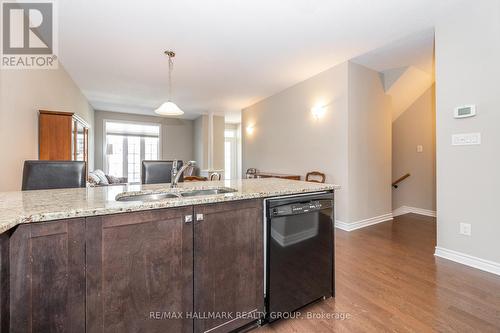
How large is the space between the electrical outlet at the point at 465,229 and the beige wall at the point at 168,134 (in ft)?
25.0

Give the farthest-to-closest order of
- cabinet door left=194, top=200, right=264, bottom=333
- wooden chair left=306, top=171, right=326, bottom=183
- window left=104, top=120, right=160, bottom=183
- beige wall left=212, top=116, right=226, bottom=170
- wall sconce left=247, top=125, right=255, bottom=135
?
beige wall left=212, top=116, right=226, bottom=170 → window left=104, top=120, right=160, bottom=183 → wall sconce left=247, top=125, right=255, bottom=135 → wooden chair left=306, top=171, right=326, bottom=183 → cabinet door left=194, top=200, right=264, bottom=333

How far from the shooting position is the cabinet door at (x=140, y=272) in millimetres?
1045

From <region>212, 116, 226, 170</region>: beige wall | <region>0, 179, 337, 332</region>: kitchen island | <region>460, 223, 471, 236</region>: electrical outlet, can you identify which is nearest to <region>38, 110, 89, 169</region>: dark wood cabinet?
<region>0, 179, 337, 332</region>: kitchen island

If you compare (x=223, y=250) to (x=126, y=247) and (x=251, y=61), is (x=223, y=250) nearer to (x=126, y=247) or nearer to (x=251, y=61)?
(x=126, y=247)

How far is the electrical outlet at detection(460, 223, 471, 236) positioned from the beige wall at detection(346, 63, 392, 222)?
135 cm

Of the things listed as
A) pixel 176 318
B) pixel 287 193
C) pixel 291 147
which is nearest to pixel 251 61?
pixel 291 147

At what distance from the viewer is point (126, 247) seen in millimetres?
1108

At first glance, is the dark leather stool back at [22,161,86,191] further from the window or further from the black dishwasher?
the window

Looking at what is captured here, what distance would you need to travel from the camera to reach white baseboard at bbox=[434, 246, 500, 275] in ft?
7.23

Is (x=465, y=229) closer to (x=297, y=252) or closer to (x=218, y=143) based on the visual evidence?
(x=297, y=252)

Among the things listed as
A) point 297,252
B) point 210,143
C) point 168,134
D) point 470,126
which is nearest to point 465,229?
point 470,126

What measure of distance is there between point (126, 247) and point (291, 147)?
4.09 meters

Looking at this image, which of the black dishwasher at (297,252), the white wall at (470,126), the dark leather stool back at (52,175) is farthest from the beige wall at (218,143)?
the black dishwasher at (297,252)

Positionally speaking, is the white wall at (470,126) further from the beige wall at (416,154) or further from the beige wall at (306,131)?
the beige wall at (416,154)
